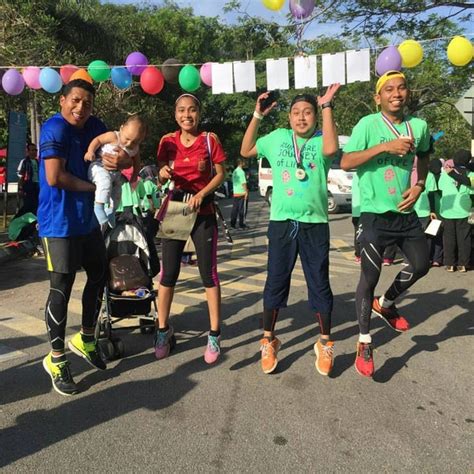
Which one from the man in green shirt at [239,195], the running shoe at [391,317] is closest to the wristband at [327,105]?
the running shoe at [391,317]

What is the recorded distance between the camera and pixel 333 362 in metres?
3.77

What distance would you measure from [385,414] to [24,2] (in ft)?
50.7

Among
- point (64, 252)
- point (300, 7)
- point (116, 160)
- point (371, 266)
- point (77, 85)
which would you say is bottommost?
point (371, 266)

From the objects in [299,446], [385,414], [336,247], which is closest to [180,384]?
[299,446]

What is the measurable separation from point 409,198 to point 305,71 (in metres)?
4.85

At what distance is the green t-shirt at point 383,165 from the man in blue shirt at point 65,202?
171 cm

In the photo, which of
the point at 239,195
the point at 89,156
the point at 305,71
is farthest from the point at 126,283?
the point at 239,195

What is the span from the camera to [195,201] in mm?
3693

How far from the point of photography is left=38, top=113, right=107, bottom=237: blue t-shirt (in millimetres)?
3139

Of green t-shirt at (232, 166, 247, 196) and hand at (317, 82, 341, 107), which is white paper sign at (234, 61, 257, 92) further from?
green t-shirt at (232, 166, 247, 196)

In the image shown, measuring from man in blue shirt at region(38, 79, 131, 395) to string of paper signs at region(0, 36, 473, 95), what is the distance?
4.10 metres

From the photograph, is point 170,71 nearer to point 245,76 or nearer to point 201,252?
point 245,76

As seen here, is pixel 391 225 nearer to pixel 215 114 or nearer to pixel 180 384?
pixel 180 384

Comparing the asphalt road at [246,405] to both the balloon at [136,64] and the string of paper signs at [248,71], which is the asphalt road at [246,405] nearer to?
the string of paper signs at [248,71]
